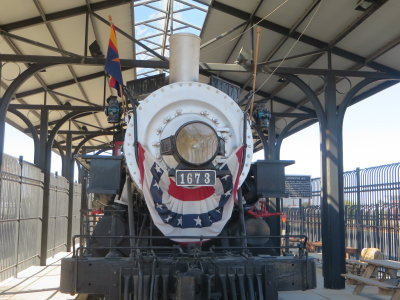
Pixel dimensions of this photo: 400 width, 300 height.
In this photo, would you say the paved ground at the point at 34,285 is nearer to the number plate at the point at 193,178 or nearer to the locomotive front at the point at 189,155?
the locomotive front at the point at 189,155

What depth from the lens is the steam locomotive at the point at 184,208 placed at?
3.82 meters

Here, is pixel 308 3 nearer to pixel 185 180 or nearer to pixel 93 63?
pixel 93 63

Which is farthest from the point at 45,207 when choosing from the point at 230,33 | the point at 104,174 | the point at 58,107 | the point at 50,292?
the point at 104,174

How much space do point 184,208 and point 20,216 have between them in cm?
730

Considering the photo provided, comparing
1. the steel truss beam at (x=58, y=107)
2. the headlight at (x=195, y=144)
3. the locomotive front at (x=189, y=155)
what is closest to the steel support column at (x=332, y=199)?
the locomotive front at (x=189, y=155)

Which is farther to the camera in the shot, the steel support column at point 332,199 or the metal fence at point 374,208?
the metal fence at point 374,208

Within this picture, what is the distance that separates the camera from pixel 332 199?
877cm

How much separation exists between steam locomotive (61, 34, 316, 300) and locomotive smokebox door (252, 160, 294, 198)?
0.05 feet

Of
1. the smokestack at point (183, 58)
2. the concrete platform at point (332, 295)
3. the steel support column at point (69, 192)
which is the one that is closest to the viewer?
the smokestack at point (183, 58)

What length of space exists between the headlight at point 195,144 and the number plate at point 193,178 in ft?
0.31

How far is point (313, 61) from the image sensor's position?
9.98 meters

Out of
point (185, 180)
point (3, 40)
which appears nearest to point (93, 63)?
point (3, 40)

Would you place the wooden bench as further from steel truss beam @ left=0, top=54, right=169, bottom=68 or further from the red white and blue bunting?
steel truss beam @ left=0, top=54, right=169, bottom=68

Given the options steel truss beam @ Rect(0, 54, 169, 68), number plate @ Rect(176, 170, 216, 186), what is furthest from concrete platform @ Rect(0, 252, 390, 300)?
number plate @ Rect(176, 170, 216, 186)
